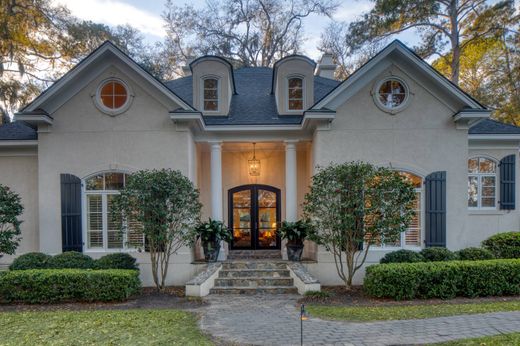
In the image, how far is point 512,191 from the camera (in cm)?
1040

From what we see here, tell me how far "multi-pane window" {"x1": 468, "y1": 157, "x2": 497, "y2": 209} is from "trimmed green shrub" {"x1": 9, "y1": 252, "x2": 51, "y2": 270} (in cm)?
1233

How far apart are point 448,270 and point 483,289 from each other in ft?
3.10

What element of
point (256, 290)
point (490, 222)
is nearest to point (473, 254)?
point (490, 222)

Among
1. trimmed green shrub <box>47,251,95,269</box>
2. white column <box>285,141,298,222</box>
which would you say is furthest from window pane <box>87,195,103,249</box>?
white column <box>285,141,298,222</box>

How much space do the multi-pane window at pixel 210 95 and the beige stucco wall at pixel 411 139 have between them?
3620 mm

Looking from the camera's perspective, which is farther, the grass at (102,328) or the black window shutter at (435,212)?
the black window shutter at (435,212)

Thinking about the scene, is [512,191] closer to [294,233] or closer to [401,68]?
[401,68]

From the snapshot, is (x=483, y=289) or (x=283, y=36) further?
(x=283, y=36)

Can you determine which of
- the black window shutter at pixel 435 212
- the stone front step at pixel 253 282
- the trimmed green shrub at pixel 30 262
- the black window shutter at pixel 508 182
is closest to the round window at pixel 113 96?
the trimmed green shrub at pixel 30 262

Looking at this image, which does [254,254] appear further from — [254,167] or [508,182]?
[508,182]

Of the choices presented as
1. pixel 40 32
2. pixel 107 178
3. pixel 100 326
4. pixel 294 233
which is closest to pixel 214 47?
pixel 40 32

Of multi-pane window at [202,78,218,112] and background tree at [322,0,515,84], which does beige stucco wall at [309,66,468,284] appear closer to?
multi-pane window at [202,78,218,112]

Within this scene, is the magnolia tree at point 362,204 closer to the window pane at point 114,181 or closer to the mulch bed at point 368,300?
the mulch bed at point 368,300

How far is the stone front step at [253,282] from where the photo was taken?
26.1 feet
